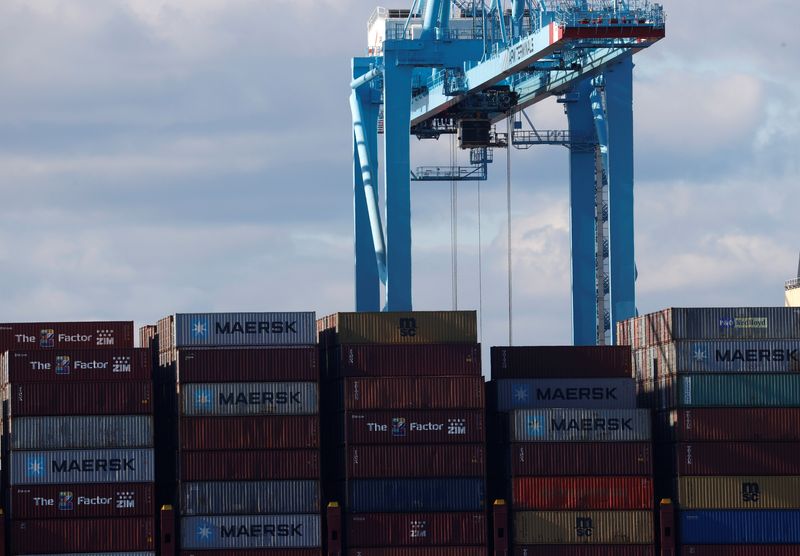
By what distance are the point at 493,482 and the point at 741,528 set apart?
9.39 m

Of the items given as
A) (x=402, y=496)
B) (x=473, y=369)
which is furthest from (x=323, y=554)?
(x=473, y=369)

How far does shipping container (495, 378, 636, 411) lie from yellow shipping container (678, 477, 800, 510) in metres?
4.62

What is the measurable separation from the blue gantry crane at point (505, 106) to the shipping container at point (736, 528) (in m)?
15.7

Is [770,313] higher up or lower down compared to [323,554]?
higher up

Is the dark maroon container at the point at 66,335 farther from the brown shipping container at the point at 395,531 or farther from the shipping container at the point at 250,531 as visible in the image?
the brown shipping container at the point at 395,531

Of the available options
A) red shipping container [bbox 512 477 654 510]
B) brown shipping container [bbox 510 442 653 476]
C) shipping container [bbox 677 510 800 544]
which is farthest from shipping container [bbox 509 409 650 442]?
shipping container [bbox 677 510 800 544]

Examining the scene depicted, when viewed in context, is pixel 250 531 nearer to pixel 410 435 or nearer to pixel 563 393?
pixel 410 435

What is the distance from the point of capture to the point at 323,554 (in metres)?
77.6

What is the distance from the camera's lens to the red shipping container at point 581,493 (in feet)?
255

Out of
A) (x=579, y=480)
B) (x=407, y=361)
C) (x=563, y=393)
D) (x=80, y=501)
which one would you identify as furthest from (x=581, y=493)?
(x=80, y=501)

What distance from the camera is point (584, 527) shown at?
3051 inches

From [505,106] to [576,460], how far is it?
22884mm

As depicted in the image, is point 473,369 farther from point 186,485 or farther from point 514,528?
point 186,485

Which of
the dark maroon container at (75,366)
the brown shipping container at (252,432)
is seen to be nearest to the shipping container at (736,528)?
the brown shipping container at (252,432)
